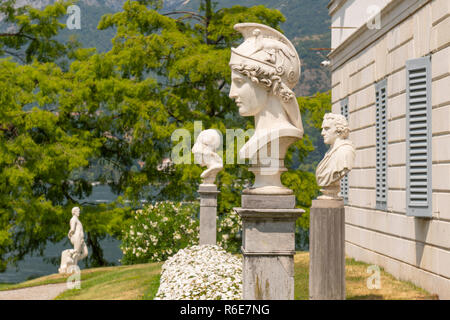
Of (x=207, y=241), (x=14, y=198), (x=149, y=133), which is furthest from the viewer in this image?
(x=149, y=133)

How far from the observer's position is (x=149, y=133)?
22422 mm

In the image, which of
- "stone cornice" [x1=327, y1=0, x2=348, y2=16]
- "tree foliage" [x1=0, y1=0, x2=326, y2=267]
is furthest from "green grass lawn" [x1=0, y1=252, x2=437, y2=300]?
"stone cornice" [x1=327, y1=0, x2=348, y2=16]

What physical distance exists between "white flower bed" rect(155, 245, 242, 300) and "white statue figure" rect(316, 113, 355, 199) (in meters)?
2.37

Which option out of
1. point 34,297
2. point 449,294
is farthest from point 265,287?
point 34,297

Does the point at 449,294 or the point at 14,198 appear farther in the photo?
the point at 14,198

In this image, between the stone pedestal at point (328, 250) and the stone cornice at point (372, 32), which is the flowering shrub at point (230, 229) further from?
the stone pedestal at point (328, 250)

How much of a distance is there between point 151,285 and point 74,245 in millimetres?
5070

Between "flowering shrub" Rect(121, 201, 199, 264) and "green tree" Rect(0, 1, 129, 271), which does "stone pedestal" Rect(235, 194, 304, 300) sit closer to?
"flowering shrub" Rect(121, 201, 199, 264)

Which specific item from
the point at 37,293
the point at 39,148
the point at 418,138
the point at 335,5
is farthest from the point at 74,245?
the point at 335,5

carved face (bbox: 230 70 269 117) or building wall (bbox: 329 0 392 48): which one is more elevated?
building wall (bbox: 329 0 392 48)

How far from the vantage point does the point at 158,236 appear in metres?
18.8

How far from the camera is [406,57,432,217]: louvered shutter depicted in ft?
32.3

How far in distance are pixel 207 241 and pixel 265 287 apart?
26.7ft
